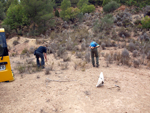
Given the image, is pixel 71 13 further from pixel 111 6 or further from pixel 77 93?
pixel 77 93

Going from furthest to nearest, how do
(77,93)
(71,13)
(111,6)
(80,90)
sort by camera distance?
(71,13), (111,6), (80,90), (77,93)

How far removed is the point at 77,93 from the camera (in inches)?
186

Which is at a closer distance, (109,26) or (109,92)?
(109,92)

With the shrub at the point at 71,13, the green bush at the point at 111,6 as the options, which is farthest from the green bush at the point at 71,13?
the green bush at the point at 111,6

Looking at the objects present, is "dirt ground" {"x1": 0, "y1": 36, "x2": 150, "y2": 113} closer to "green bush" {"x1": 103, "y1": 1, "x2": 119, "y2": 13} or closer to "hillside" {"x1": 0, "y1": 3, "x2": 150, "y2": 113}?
"hillside" {"x1": 0, "y1": 3, "x2": 150, "y2": 113}

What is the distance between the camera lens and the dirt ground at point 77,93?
3908mm

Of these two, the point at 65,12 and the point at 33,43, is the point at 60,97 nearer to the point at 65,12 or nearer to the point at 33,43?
the point at 33,43

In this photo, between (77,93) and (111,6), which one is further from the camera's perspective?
(111,6)

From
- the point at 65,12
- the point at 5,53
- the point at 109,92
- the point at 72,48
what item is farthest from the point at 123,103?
the point at 65,12

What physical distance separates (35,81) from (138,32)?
1424cm

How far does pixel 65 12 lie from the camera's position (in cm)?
2583

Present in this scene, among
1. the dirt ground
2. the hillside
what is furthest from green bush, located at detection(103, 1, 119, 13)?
the dirt ground

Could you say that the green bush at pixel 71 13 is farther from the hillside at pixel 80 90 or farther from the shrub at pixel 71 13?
the hillside at pixel 80 90

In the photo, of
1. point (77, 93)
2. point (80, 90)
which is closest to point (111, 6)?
point (80, 90)
